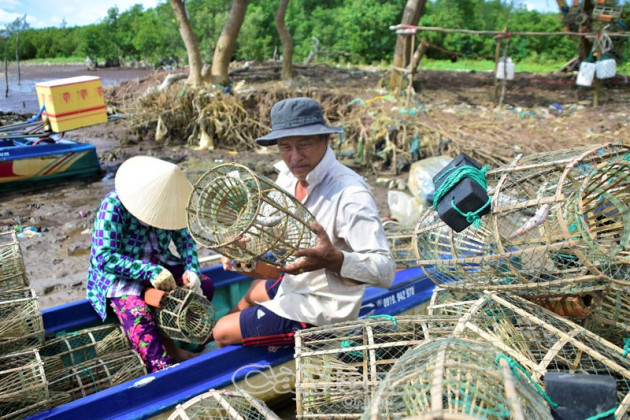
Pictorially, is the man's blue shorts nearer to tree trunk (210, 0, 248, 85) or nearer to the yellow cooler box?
the yellow cooler box

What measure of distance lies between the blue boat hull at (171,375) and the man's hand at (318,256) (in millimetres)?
755

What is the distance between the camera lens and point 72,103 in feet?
24.5

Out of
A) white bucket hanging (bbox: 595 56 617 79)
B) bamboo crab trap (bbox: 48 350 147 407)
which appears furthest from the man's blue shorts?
white bucket hanging (bbox: 595 56 617 79)

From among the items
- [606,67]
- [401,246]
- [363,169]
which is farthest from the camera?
[606,67]

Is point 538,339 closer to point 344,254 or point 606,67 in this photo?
point 344,254

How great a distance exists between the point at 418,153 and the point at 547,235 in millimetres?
5912

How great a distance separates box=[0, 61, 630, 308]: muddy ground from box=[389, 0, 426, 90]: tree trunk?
52 cm

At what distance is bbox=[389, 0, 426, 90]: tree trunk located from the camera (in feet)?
36.0

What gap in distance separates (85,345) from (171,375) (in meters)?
0.72

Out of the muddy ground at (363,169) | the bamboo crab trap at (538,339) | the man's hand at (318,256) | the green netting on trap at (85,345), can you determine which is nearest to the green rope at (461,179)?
the bamboo crab trap at (538,339)

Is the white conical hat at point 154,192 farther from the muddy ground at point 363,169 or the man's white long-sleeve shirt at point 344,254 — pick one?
the muddy ground at point 363,169

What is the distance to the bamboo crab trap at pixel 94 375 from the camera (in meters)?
2.74

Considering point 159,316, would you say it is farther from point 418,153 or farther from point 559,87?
point 559,87

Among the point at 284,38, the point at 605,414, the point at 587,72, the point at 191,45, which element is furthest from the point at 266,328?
the point at 284,38
